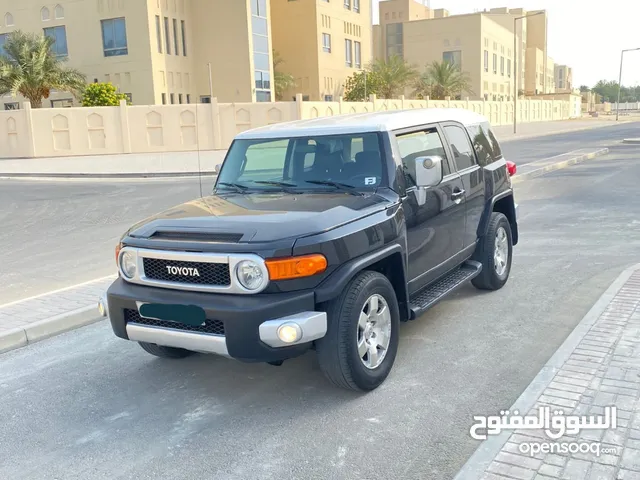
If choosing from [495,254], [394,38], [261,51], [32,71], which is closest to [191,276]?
[495,254]

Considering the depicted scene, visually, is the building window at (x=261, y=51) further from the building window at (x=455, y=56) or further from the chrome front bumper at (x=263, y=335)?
the chrome front bumper at (x=263, y=335)

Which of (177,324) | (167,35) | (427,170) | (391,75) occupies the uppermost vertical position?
(167,35)

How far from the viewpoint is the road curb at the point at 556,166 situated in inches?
660

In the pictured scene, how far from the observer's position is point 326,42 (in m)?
57.6

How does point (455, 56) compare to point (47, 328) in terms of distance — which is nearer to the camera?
point (47, 328)

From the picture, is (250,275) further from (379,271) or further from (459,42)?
(459,42)

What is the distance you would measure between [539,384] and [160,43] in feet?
140

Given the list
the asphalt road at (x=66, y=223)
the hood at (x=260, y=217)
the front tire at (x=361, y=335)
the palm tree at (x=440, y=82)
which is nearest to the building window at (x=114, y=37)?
the asphalt road at (x=66, y=223)

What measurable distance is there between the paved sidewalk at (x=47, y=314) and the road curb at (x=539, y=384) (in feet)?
13.8

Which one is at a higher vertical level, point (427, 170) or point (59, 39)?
point (59, 39)

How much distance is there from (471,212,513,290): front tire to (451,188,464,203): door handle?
80 cm

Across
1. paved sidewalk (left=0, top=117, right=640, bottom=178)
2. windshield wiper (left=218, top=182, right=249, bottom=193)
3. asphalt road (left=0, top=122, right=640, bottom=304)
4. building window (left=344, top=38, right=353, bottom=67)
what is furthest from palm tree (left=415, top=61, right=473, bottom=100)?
windshield wiper (left=218, top=182, right=249, bottom=193)

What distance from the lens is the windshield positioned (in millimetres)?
4969

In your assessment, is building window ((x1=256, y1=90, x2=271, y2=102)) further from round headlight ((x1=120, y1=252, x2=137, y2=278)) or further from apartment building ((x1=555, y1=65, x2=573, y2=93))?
apartment building ((x1=555, y1=65, x2=573, y2=93))
